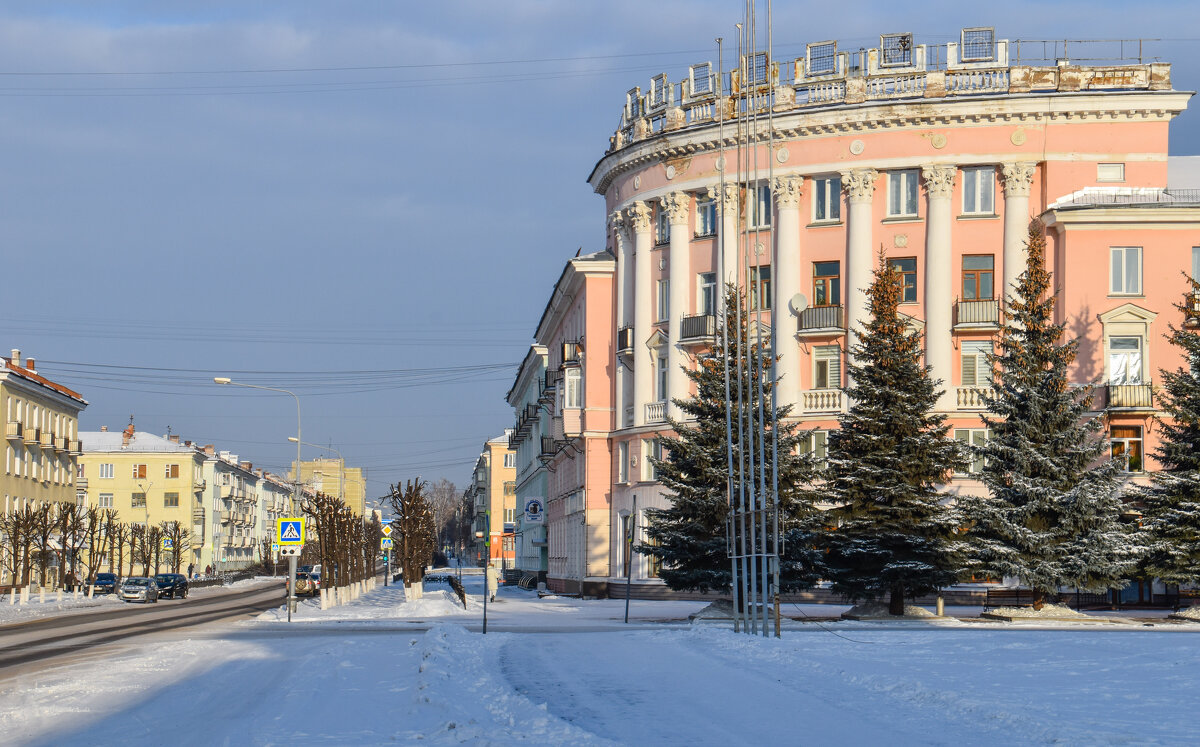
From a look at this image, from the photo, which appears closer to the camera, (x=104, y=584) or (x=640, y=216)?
(x=640, y=216)

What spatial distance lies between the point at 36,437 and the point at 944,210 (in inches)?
2491

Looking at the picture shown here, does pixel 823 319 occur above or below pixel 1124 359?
above

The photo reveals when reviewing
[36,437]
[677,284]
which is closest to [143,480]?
[36,437]

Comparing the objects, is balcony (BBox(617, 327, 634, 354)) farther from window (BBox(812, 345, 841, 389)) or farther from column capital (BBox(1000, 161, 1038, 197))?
column capital (BBox(1000, 161, 1038, 197))

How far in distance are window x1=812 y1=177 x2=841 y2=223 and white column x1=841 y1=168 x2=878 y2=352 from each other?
2.70ft

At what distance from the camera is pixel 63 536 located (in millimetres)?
73938

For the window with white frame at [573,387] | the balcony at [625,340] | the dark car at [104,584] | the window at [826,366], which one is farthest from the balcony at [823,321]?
the dark car at [104,584]

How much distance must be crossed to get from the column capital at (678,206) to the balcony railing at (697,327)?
414 centimetres


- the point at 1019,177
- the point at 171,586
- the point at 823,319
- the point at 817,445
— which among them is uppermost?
the point at 1019,177

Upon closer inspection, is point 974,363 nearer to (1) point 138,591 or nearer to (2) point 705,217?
(2) point 705,217

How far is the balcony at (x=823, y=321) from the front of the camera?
5075cm

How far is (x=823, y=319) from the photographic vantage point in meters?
51.1

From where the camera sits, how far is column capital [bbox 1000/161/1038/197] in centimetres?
4941

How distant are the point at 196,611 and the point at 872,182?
30022mm
